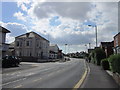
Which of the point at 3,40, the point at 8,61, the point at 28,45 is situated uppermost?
the point at 28,45

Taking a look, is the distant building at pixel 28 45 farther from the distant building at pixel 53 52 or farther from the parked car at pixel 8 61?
the parked car at pixel 8 61

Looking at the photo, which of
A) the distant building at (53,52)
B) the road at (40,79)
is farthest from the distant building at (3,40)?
the distant building at (53,52)

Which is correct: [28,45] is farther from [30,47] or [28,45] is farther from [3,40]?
[3,40]

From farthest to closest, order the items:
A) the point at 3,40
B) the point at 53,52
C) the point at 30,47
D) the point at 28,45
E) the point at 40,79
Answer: the point at 53,52 → the point at 28,45 → the point at 30,47 → the point at 3,40 → the point at 40,79

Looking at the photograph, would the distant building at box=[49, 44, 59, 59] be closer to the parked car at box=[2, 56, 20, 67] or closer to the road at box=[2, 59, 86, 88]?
the parked car at box=[2, 56, 20, 67]

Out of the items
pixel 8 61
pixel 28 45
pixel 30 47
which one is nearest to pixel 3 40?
pixel 8 61

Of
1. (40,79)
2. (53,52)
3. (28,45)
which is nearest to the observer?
(40,79)

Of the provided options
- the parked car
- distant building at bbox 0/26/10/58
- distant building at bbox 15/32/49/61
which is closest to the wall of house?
distant building at bbox 15/32/49/61

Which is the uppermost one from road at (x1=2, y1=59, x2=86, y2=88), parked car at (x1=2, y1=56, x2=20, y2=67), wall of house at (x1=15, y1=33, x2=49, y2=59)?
wall of house at (x1=15, y1=33, x2=49, y2=59)

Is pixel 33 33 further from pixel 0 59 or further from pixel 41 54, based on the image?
pixel 0 59

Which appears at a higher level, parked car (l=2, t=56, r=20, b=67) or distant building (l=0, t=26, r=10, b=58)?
distant building (l=0, t=26, r=10, b=58)

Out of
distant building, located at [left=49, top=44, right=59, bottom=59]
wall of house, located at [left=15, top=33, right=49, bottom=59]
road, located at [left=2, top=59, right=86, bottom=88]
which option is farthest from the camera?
distant building, located at [left=49, top=44, right=59, bottom=59]

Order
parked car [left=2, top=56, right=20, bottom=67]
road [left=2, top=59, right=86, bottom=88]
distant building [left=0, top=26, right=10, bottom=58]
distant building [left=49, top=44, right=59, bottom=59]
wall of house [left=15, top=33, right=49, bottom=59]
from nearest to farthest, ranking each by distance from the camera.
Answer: road [left=2, top=59, right=86, bottom=88]
parked car [left=2, top=56, right=20, bottom=67]
distant building [left=0, top=26, right=10, bottom=58]
wall of house [left=15, top=33, right=49, bottom=59]
distant building [left=49, top=44, right=59, bottom=59]

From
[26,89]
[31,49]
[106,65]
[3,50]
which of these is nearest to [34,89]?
[26,89]
